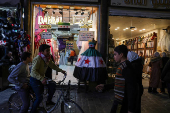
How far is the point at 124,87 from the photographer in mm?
2061

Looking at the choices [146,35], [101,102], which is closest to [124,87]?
[101,102]

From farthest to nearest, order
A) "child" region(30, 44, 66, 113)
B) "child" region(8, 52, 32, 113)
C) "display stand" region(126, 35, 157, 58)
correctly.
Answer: "display stand" region(126, 35, 157, 58)
"child" region(30, 44, 66, 113)
"child" region(8, 52, 32, 113)

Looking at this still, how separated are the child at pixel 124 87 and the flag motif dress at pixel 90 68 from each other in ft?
12.0

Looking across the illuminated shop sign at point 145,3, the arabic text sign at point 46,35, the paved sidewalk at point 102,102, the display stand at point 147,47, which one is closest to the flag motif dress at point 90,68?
the paved sidewalk at point 102,102

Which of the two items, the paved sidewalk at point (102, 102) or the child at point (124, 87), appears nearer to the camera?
the child at point (124, 87)

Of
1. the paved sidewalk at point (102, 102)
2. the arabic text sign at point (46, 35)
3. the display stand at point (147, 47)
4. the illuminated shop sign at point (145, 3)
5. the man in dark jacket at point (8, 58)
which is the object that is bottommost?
the paved sidewalk at point (102, 102)

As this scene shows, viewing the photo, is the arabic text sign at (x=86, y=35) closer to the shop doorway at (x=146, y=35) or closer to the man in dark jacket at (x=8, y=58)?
the shop doorway at (x=146, y=35)

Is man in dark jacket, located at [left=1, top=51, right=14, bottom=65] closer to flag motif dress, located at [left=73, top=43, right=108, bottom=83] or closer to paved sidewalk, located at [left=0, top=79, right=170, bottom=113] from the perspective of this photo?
paved sidewalk, located at [left=0, top=79, right=170, bottom=113]

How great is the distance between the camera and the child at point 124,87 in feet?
6.28

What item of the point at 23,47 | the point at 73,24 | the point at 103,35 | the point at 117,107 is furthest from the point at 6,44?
the point at 117,107

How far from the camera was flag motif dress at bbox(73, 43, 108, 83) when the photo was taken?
19.1ft

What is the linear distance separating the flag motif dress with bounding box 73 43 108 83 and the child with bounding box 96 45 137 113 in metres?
3.65

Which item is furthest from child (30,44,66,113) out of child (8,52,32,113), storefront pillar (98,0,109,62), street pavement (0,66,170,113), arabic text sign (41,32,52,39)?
storefront pillar (98,0,109,62)

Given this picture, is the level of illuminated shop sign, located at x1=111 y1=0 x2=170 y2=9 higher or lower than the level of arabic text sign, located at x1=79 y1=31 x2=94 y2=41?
higher
